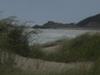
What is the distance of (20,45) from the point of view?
11.2m

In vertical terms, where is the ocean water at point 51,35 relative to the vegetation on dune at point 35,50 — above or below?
above

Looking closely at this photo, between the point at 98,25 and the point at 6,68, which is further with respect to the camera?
the point at 98,25

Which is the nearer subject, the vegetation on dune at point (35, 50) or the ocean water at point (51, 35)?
the vegetation on dune at point (35, 50)

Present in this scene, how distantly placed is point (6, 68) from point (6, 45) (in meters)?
0.58

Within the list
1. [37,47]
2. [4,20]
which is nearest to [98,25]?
[37,47]

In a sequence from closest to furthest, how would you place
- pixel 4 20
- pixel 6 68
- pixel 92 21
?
pixel 6 68, pixel 4 20, pixel 92 21

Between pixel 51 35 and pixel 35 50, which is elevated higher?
pixel 51 35

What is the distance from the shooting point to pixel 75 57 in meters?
11.2

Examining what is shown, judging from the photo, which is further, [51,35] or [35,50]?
[51,35]

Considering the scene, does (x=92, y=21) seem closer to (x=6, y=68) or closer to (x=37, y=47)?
(x=37, y=47)

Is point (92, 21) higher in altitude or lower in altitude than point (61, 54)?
higher

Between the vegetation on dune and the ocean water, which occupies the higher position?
the ocean water

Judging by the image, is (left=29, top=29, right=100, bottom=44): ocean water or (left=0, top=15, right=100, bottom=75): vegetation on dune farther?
(left=29, top=29, right=100, bottom=44): ocean water

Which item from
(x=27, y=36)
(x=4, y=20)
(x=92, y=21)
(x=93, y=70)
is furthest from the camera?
(x=92, y=21)
